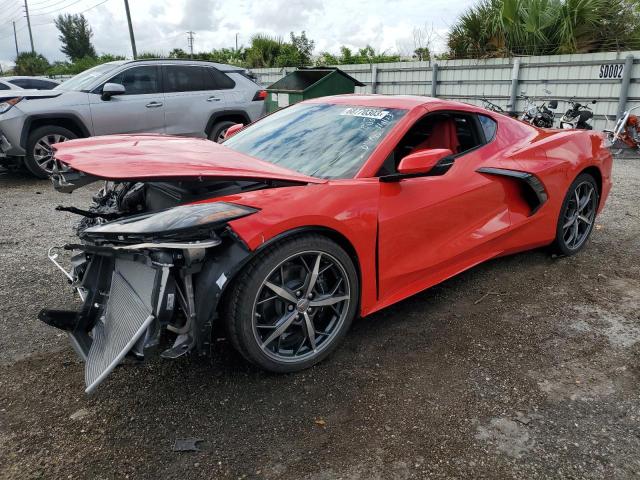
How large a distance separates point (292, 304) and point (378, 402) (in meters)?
0.63

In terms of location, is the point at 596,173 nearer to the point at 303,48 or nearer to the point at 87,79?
the point at 87,79

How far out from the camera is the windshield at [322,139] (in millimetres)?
2918

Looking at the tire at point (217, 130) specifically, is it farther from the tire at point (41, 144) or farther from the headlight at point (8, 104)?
the headlight at point (8, 104)

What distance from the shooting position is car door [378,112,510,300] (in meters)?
2.82

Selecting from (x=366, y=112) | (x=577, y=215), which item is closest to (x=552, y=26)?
(x=577, y=215)

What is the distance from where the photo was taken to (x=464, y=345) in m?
2.93

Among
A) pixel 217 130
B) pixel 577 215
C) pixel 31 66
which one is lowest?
pixel 577 215

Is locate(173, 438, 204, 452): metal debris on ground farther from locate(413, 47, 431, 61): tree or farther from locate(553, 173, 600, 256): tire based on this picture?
locate(413, 47, 431, 61): tree

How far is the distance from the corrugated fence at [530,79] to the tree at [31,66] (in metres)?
42.1

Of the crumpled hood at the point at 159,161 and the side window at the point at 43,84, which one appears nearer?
the crumpled hood at the point at 159,161

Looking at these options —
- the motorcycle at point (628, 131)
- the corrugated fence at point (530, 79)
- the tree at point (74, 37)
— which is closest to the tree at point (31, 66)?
→ the tree at point (74, 37)

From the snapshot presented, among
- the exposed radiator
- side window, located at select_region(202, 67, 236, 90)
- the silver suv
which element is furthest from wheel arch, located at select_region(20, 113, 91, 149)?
the exposed radiator

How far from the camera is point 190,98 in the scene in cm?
809

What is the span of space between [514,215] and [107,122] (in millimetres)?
6154
